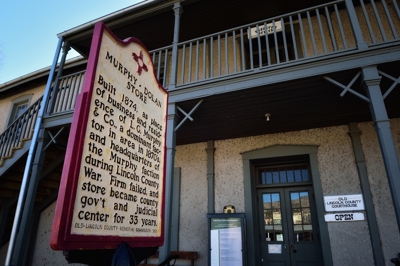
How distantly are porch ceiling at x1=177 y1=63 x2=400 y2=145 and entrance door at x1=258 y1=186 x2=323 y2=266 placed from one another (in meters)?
1.49

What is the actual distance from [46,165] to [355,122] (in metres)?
7.45

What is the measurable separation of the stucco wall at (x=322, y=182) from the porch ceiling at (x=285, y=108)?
0.92 ft

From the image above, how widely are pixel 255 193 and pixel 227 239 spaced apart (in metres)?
1.31

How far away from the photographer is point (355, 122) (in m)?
5.70

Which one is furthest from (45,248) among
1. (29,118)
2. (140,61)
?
(140,61)

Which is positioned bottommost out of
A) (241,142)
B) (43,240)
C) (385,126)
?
(43,240)

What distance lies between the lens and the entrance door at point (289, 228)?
18.3ft

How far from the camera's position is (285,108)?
17.5 ft

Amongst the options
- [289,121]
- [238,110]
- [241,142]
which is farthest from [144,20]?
[289,121]

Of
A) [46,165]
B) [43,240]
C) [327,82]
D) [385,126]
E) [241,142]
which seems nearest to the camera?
[385,126]

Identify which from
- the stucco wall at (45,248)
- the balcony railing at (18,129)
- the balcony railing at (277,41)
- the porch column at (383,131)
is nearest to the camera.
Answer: the porch column at (383,131)

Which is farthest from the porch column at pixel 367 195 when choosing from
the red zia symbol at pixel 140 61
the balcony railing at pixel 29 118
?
the balcony railing at pixel 29 118

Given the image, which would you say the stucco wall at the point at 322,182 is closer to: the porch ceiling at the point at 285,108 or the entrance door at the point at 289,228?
the porch ceiling at the point at 285,108

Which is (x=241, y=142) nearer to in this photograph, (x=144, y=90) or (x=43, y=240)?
(x=144, y=90)
